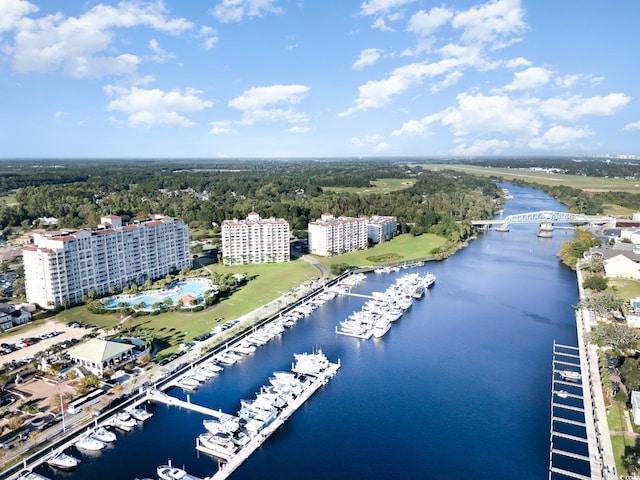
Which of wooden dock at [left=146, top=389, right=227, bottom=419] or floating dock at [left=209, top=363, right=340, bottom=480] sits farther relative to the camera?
wooden dock at [left=146, top=389, right=227, bottom=419]

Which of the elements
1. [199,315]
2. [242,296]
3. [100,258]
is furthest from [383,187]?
[199,315]

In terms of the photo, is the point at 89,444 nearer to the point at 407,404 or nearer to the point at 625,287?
the point at 407,404

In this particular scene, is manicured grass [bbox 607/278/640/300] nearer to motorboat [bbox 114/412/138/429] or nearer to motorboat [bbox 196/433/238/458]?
motorboat [bbox 196/433/238/458]

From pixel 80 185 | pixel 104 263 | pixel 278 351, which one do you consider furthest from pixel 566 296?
pixel 80 185

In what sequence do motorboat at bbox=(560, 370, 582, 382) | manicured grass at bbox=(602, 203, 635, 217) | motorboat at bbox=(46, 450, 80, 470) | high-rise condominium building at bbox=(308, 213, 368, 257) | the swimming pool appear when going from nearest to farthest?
motorboat at bbox=(46, 450, 80, 470)
motorboat at bbox=(560, 370, 582, 382)
the swimming pool
high-rise condominium building at bbox=(308, 213, 368, 257)
manicured grass at bbox=(602, 203, 635, 217)

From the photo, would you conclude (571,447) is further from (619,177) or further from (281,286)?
(619,177)

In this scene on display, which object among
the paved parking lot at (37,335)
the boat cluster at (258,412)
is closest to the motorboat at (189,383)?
the boat cluster at (258,412)

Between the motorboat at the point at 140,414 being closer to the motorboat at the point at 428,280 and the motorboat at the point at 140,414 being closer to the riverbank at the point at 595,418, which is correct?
the riverbank at the point at 595,418

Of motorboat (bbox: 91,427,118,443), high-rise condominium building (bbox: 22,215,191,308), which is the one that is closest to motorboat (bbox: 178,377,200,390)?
motorboat (bbox: 91,427,118,443)
